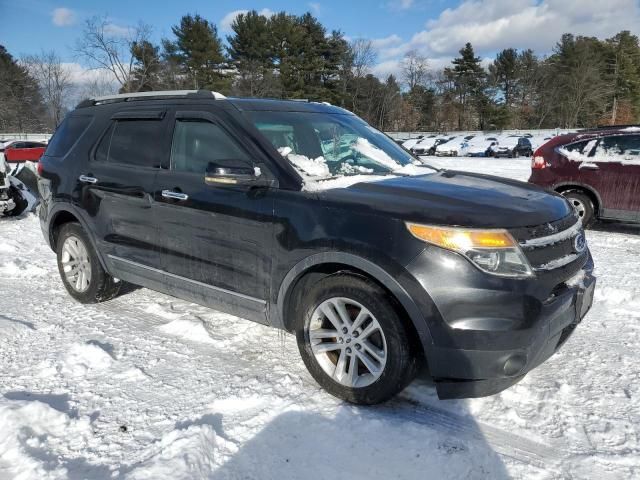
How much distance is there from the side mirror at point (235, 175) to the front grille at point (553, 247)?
5.03 feet

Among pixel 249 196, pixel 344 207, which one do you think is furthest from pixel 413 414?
pixel 249 196

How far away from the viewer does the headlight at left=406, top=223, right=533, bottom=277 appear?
257 cm

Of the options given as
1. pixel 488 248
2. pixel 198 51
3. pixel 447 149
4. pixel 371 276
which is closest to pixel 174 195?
pixel 371 276

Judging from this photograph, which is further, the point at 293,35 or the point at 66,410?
the point at 293,35

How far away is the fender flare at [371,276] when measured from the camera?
8.65 ft

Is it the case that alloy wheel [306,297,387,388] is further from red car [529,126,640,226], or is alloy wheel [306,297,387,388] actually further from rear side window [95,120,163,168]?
red car [529,126,640,226]

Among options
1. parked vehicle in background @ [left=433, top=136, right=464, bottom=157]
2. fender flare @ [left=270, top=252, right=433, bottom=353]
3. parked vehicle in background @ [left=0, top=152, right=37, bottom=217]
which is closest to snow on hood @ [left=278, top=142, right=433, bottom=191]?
fender flare @ [left=270, top=252, right=433, bottom=353]

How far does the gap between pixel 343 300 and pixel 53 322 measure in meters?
2.75

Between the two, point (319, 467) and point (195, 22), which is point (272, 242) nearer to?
point (319, 467)

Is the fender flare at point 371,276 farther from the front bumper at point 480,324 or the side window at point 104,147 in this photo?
the side window at point 104,147

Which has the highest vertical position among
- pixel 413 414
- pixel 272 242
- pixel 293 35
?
pixel 293 35

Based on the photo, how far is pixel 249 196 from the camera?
323 cm

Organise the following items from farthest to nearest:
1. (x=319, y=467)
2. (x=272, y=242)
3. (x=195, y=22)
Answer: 1. (x=195, y=22)
2. (x=272, y=242)
3. (x=319, y=467)

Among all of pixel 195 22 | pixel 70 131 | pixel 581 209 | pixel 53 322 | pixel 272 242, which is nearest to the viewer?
pixel 272 242
